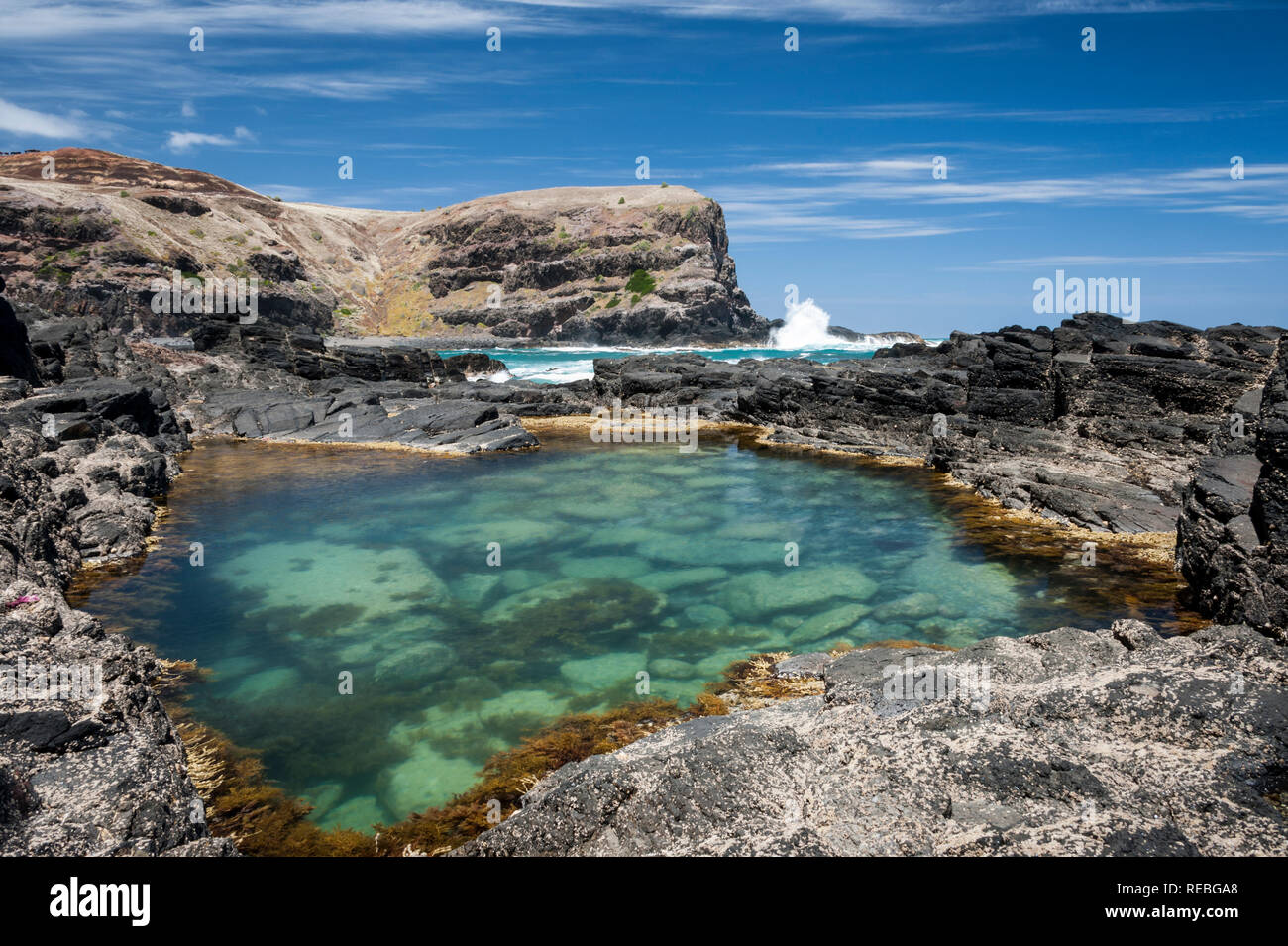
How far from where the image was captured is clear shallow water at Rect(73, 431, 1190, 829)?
1060 centimetres

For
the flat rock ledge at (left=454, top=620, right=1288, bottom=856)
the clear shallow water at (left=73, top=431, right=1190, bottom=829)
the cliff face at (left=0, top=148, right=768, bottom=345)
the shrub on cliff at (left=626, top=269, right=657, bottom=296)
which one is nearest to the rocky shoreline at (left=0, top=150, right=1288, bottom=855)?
the flat rock ledge at (left=454, top=620, right=1288, bottom=856)

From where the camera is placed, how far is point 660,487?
25125 mm

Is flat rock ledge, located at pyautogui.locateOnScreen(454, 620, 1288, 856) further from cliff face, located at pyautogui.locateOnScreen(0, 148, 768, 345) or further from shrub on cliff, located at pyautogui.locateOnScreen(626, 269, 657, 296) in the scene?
shrub on cliff, located at pyautogui.locateOnScreen(626, 269, 657, 296)

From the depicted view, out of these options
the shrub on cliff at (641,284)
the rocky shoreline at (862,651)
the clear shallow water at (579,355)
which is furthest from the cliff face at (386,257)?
the rocky shoreline at (862,651)

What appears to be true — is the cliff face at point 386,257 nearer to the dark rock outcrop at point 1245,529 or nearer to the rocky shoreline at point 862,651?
the rocky shoreline at point 862,651

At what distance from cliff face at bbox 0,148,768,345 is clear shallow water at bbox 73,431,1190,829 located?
84299 mm

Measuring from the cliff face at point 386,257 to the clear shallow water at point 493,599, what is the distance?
8430 cm

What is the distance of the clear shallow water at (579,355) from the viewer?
70.6 m

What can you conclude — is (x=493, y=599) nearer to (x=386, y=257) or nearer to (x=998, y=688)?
(x=998, y=688)

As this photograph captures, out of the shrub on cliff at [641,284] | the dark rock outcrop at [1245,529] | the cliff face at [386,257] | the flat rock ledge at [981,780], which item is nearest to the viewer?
the flat rock ledge at [981,780]

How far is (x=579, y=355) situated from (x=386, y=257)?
6512 cm
